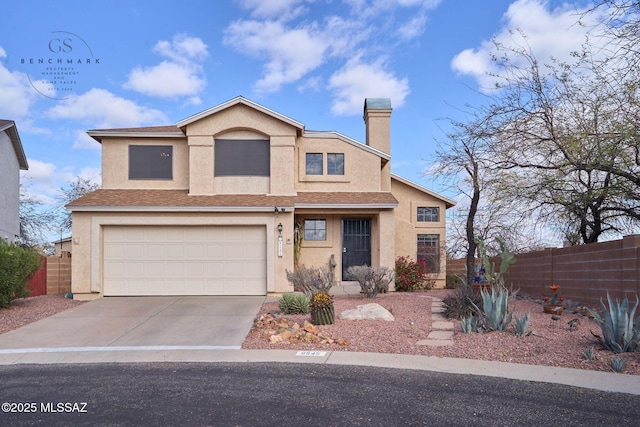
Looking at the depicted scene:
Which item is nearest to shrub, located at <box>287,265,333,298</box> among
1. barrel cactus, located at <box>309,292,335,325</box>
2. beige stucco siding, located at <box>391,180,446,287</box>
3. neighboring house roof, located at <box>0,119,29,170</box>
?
barrel cactus, located at <box>309,292,335,325</box>

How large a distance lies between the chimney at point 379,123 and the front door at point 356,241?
10.6 ft

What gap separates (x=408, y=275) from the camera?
19922mm

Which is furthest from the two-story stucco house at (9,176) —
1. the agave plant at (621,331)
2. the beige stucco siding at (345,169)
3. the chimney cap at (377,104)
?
the agave plant at (621,331)

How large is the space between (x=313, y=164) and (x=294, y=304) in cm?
734

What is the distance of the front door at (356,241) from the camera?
2036 centimetres

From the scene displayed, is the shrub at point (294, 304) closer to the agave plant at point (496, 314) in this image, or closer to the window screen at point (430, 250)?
the agave plant at point (496, 314)

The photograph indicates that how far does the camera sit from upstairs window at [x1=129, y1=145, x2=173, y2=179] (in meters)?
19.3

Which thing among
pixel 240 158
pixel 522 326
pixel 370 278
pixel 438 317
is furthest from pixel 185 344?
pixel 240 158

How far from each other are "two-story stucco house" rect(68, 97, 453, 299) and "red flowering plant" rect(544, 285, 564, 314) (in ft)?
18.5

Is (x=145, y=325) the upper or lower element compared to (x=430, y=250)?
lower

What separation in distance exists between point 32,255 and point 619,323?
47.0 ft

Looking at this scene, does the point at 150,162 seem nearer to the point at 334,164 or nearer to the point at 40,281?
the point at 40,281

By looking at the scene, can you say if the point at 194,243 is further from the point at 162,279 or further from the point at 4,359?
the point at 4,359

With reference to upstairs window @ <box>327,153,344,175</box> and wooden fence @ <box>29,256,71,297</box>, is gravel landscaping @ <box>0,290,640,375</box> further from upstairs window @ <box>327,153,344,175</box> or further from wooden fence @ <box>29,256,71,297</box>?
upstairs window @ <box>327,153,344,175</box>
